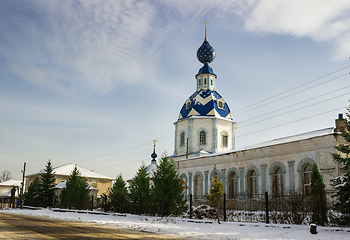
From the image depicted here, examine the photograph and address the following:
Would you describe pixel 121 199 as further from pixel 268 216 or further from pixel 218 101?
pixel 218 101

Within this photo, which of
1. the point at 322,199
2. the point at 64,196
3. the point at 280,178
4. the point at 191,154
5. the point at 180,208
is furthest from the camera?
the point at 191,154

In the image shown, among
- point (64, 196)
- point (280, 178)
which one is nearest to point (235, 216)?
point (280, 178)

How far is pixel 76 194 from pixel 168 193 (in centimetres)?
1266

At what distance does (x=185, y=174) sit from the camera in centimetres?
3222

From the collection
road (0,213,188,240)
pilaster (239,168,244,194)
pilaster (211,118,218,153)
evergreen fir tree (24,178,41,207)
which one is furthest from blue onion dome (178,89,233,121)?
road (0,213,188,240)

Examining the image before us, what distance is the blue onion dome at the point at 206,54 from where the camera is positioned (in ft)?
142

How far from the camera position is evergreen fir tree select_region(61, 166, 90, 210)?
28391mm

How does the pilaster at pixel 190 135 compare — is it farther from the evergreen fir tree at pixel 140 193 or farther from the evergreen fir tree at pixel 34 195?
the evergreen fir tree at pixel 34 195

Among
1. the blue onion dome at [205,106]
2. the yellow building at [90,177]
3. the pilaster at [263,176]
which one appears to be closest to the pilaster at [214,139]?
the blue onion dome at [205,106]

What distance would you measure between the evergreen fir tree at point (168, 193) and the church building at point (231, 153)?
14.5 feet

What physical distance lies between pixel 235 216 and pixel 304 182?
7.23 meters

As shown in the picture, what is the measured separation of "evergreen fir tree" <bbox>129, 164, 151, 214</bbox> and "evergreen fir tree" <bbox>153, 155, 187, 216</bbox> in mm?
1214

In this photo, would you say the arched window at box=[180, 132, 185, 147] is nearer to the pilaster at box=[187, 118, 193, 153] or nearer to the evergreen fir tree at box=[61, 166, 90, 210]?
the pilaster at box=[187, 118, 193, 153]

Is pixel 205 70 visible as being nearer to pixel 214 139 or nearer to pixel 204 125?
pixel 204 125
